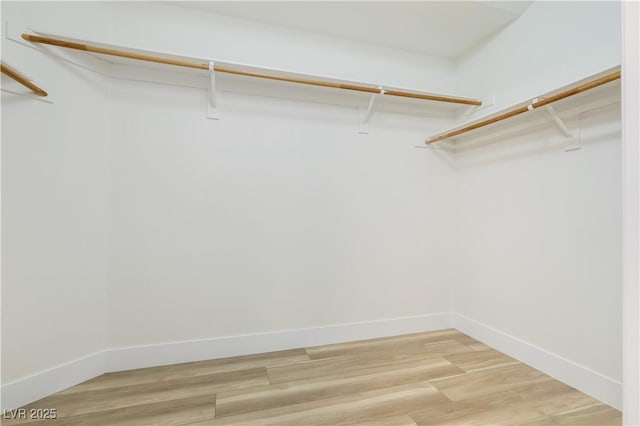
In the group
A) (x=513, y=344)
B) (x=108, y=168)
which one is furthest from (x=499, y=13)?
(x=108, y=168)

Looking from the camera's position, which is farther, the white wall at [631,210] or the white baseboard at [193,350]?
the white baseboard at [193,350]

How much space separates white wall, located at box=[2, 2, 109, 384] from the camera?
146cm

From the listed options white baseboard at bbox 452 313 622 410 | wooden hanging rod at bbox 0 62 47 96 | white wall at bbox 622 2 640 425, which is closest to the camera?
white wall at bbox 622 2 640 425

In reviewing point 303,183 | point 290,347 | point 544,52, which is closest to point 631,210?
point 303,183

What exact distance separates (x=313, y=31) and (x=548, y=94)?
166cm

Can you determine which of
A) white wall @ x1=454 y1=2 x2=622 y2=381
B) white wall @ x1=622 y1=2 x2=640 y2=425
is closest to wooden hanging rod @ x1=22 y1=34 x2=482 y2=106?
white wall @ x1=454 y1=2 x2=622 y2=381

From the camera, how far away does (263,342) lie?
2125 mm

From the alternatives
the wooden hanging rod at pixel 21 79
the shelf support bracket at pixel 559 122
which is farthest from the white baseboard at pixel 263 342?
the shelf support bracket at pixel 559 122

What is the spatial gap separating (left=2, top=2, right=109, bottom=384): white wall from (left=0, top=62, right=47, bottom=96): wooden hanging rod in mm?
85

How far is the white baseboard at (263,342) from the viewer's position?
1890mm

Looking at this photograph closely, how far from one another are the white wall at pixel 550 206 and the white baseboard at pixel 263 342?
0.54 meters

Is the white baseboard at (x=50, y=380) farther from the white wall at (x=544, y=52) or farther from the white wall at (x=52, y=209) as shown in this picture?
the white wall at (x=544, y=52)

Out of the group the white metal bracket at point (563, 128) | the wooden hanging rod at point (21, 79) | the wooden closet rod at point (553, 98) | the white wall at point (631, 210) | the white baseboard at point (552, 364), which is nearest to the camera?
the white wall at point (631, 210)

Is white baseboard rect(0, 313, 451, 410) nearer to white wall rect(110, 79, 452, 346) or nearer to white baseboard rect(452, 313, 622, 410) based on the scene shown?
white wall rect(110, 79, 452, 346)
